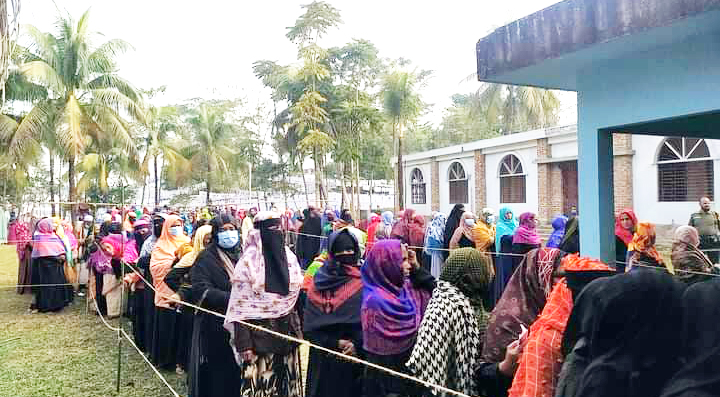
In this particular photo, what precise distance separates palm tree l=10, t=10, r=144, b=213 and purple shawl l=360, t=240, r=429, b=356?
44.9ft

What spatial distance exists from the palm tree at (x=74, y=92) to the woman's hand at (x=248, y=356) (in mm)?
12986

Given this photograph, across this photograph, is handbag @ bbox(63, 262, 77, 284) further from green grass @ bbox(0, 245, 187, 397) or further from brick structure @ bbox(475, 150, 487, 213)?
brick structure @ bbox(475, 150, 487, 213)

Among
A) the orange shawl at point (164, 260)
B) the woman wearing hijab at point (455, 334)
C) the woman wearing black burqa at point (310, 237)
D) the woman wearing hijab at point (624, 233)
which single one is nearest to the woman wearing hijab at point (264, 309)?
the woman wearing hijab at point (455, 334)

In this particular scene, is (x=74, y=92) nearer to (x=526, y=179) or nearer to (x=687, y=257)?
(x=526, y=179)

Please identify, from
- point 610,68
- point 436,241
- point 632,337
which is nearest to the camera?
point 632,337

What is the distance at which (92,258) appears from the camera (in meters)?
8.44

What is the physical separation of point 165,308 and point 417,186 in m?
19.5

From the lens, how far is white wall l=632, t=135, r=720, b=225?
1390cm

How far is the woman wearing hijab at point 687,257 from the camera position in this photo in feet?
14.5

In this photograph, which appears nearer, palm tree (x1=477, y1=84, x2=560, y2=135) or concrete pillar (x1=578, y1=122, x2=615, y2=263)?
concrete pillar (x1=578, y1=122, x2=615, y2=263)

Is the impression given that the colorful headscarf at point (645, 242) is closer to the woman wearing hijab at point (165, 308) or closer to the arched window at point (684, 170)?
the woman wearing hijab at point (165, 308)

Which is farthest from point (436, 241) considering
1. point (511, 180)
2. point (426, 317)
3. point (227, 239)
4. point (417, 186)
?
point (417, 186)

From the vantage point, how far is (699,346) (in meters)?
1.54

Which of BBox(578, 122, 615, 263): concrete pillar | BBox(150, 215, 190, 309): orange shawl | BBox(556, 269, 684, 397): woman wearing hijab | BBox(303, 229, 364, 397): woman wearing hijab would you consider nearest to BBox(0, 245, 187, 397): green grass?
BBox(150, 215, 190, 309): orange shawl
